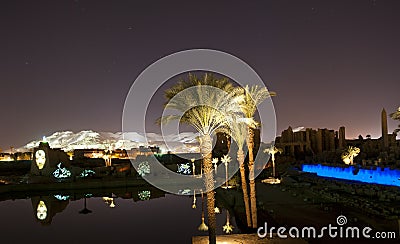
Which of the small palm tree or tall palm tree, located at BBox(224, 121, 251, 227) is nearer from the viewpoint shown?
tall palm tree, located at BBox(224, 121, 251, 227)

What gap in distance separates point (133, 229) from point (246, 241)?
8634mm

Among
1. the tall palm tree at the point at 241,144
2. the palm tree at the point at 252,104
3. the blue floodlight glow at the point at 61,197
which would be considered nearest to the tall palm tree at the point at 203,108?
the palm tree at the point at 252,104

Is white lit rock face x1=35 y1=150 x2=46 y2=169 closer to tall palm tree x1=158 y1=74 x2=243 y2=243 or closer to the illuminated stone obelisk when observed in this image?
tall palm tree x1=158 y1=74 x2=243 y2=243

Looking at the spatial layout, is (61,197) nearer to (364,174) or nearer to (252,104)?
(252,104)

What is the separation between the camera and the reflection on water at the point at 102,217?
1730cm

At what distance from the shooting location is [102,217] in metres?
22.3

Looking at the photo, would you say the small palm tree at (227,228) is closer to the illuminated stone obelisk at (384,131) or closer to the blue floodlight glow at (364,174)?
the blue floodlight glow at (364,174)

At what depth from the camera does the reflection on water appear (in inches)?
681

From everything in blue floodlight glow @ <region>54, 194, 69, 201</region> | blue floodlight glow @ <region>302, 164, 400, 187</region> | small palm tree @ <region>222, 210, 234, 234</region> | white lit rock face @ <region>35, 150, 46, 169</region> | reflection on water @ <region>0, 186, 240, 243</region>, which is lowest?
reflection on water @ <region>0, 186, 240, 243</region>

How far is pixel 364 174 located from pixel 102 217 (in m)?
20.3

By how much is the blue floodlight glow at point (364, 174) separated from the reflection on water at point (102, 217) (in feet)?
Answer: 40.6

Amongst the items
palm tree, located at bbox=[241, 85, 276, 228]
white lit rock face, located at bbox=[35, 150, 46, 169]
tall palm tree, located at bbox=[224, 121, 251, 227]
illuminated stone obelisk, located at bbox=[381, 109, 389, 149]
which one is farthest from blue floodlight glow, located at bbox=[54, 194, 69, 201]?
illuminated stone obelisk, located at bbox=[381, 109, 389, 149]

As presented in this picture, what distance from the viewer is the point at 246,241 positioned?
11680 mm

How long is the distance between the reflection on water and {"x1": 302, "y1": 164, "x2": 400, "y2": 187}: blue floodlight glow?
487 inches
